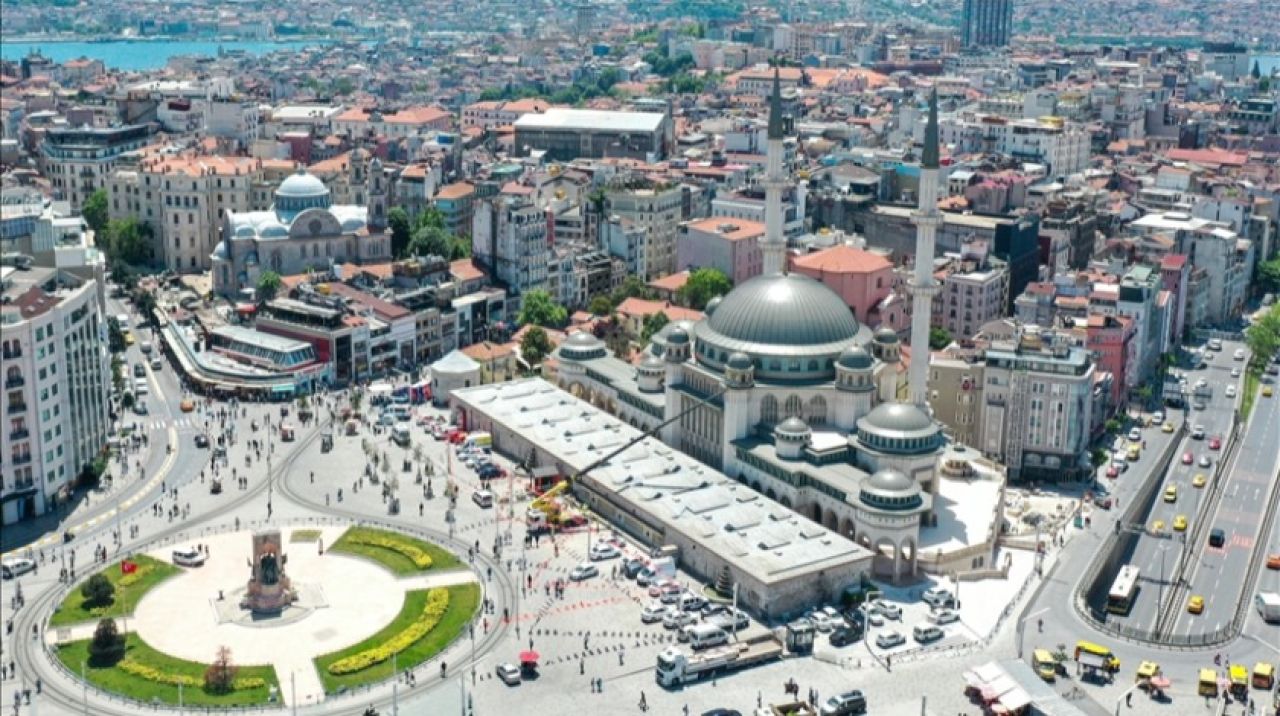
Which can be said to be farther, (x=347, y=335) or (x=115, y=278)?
(x=115, y=278)

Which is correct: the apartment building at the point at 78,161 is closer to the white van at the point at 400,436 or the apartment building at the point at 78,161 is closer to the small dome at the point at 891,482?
the white van at the point at 400,436

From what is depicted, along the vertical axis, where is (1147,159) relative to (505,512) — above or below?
above

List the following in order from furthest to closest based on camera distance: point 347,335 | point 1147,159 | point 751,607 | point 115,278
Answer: point 1147,159, point 115,278, point 347,335, point 751,607

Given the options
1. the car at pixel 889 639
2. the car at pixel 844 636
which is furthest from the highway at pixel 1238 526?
the car at pixel 844 636

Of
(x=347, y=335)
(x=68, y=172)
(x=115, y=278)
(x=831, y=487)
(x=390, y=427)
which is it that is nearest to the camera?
(x=831, y=487)

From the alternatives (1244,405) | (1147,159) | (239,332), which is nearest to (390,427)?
(239,332)

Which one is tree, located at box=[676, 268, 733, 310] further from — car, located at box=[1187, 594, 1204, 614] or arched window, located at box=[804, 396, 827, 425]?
car, located at box=[1187, 594, 1204, 614]

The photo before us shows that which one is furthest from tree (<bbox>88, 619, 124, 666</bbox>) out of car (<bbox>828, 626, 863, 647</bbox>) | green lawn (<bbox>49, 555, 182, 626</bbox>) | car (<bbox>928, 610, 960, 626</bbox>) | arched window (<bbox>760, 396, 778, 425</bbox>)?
arched window (<bbox>760, 396, 778, 425</bbox>)

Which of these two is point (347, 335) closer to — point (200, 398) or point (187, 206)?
point (200, 398)
